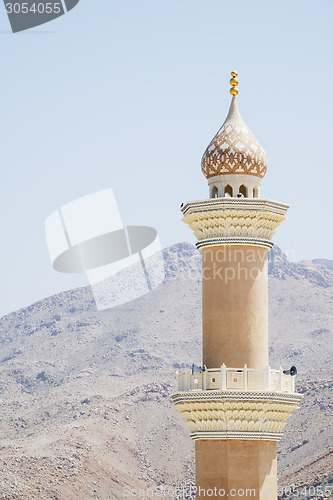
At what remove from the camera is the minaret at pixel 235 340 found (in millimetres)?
18453

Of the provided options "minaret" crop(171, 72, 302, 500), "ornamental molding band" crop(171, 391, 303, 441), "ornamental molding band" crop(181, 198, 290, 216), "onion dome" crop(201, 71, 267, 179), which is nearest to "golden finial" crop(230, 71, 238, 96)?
"minaret" crop(171, 72, 302, 500)

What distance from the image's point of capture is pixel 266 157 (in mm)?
19641

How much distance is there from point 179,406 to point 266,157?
4749mm

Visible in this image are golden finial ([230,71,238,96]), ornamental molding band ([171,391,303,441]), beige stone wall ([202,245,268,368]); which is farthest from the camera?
golden finial ([230,71,238,96])

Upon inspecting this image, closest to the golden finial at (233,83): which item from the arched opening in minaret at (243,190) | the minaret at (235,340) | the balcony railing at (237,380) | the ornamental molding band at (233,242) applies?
the minaret at (235,340)

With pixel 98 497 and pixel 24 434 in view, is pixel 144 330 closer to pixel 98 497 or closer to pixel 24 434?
pixel 24 434

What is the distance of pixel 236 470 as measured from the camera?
18.5 m

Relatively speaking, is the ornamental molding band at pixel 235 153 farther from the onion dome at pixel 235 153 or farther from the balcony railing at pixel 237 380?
the balcony railing at pixel 237 380

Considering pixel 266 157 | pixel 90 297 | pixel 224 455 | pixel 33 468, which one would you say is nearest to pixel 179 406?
pixel 224 455

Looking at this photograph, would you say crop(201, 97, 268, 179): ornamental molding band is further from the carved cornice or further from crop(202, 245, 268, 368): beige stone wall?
crop(202, 245, 268, 368): beige stone wall

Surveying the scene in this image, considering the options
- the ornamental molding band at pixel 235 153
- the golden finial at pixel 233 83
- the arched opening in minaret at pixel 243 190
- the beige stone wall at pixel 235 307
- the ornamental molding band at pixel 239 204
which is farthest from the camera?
the golden finial at pixel 233 83

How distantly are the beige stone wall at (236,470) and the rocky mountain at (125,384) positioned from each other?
72.4 metres

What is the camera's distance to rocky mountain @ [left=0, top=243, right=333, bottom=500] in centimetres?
10512

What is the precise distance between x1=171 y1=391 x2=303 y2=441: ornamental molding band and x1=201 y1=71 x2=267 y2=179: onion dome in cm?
406
